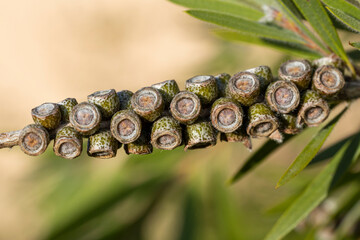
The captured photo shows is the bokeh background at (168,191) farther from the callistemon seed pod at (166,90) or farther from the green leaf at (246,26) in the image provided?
the callistemon seed pod at (166,90)

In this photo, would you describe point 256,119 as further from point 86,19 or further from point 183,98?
point 86,19

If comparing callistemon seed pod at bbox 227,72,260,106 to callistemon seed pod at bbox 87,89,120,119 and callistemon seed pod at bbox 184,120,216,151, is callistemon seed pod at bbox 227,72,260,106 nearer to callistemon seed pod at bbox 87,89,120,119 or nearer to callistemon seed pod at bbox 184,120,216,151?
callistemon seed pod at bbox 184,120,216,151

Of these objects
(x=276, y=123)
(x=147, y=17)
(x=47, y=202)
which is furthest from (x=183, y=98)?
(x=147, y=17)

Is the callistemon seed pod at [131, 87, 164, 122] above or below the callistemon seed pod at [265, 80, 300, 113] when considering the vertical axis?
above

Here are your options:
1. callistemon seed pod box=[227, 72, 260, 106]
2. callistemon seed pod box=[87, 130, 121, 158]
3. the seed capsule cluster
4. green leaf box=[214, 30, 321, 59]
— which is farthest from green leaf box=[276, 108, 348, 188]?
callistemon seed pod box=[87, 130, 121, 158]

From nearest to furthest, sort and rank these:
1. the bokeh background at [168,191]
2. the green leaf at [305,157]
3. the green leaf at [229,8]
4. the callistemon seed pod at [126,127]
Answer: the callistemon seed pod at [126,127]
the green leaf at [305,157]
the green leaf at [229,8]
the bokeh background at [168,191]

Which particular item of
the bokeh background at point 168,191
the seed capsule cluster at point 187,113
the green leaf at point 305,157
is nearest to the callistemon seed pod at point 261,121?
the seed capsule cluster at point 187,113

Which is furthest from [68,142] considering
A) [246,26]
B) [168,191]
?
[168,191]
